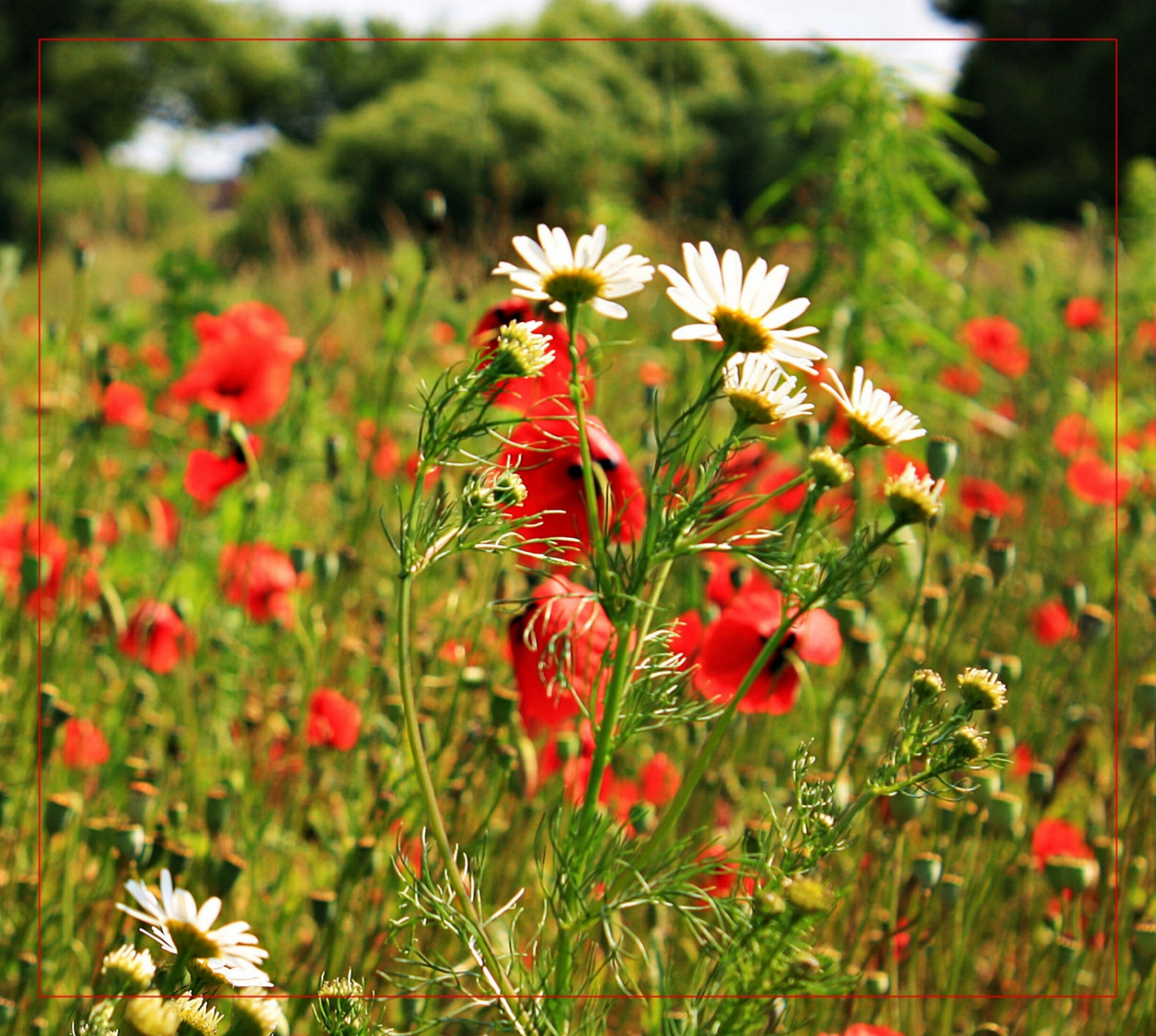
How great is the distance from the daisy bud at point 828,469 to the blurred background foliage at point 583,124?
1.63ft

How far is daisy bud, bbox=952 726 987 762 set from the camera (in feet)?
1.36

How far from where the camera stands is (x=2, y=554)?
4.06 ft

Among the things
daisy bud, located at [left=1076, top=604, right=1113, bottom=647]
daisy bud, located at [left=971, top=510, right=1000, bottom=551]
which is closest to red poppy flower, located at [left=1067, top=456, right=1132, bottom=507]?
daisy bud, located at [left=1076, top=604, right=1113, bottom=647]

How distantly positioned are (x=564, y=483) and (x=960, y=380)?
1.55m

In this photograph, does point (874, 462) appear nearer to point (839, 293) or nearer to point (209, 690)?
point (839, 293)

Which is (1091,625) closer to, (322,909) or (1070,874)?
(1070,874)

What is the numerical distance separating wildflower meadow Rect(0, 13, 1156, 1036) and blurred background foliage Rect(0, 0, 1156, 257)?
5 cm

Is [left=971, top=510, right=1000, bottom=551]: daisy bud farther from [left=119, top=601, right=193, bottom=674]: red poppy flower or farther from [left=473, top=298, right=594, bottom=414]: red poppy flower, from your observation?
[left=119, top=601, right=193, bottom=674]: red poppy flower

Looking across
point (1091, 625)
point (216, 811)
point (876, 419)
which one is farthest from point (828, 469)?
point (1091, 625)

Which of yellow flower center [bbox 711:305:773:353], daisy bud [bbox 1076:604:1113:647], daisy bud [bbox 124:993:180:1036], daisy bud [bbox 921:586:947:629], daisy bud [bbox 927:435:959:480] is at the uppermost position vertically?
yellow flower center [bbox 711:305:773:353]

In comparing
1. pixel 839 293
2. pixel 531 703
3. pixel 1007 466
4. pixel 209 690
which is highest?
pixel 839 293

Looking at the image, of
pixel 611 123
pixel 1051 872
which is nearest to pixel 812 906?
pixel 1051 872

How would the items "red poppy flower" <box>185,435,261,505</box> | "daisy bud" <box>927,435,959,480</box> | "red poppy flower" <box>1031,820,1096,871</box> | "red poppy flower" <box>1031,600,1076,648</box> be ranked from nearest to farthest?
"daisy bud" <box>927,435,959,480</box> → "red poppy flower" <box>1031,820,1096,871</box> → "red poppy flower" <box>185,435,261,505</box> → "red poppy flower" <box>1031,600,1076,648</box>

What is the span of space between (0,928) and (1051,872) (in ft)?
2.38
